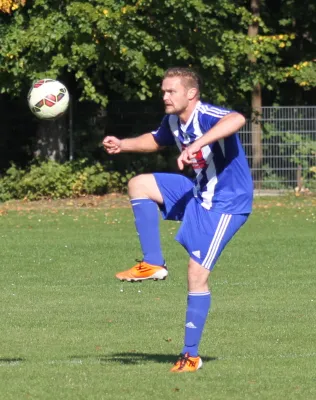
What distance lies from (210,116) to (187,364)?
178cm

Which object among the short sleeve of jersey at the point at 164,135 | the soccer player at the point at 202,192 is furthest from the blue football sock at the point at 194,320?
the short sleeve of jersey at the point at 164,135

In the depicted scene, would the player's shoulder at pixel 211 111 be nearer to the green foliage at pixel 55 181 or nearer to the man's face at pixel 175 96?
the man's face at pixel 175 96

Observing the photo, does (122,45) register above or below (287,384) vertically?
above

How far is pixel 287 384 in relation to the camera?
738cm

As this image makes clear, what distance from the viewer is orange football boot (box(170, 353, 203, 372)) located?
25.9ft

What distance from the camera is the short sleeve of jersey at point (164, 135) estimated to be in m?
8.29

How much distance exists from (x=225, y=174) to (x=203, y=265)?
67cm

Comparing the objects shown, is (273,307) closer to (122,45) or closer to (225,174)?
(225,174)

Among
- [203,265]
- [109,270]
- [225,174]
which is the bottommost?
[109,270]

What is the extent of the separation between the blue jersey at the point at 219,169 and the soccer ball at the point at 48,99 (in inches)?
113

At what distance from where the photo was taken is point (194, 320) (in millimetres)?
8000

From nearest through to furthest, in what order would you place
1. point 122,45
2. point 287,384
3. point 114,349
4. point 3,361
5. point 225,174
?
1. point 287,384
2. point 225,174
3. point 3,361
4. point 114,349
5. point 122,45

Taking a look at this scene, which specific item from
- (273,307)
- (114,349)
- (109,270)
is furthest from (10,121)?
(114,349)

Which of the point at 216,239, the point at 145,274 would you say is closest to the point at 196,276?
the point at 216,239
